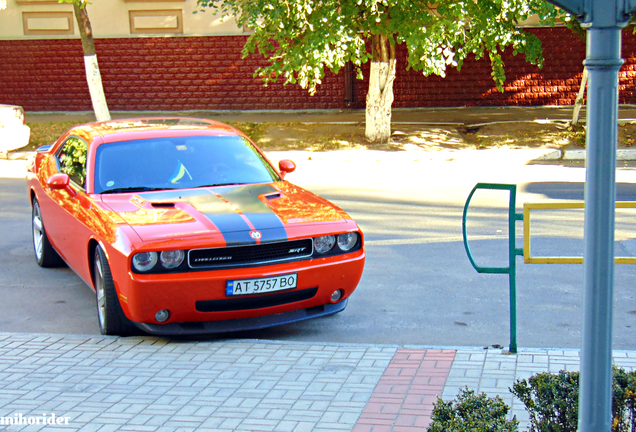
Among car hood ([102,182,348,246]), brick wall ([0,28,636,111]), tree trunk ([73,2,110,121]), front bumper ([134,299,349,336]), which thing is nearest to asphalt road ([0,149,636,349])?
front bumper ([134,299,349,336])

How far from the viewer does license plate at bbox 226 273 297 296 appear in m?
5.03

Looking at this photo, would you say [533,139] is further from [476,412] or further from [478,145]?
[476,412]

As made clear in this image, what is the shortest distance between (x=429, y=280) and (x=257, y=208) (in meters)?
2.09

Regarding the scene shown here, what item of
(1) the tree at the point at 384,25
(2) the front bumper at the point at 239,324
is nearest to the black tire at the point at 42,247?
(2) the front bumper at the point at 239,324

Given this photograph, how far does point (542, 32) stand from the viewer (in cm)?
2216

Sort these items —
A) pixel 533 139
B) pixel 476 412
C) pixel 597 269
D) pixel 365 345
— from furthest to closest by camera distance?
pixel 533 139 → pixel 365 345 → pixel 476 412 → pixel 597 269

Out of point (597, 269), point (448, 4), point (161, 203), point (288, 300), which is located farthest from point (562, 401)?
point (448, 4)

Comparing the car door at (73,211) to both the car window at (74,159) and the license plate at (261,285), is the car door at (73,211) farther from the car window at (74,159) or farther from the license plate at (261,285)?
the license plate at (261,285)

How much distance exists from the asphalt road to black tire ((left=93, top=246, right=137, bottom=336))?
418mm

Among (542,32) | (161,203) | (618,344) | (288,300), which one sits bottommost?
(618,344)

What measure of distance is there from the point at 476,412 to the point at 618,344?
108 inches

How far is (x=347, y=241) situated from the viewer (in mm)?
5492

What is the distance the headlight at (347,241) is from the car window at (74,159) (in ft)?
7.44

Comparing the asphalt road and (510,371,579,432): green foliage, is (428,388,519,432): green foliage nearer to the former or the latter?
(510,371,579,432): green foliage
